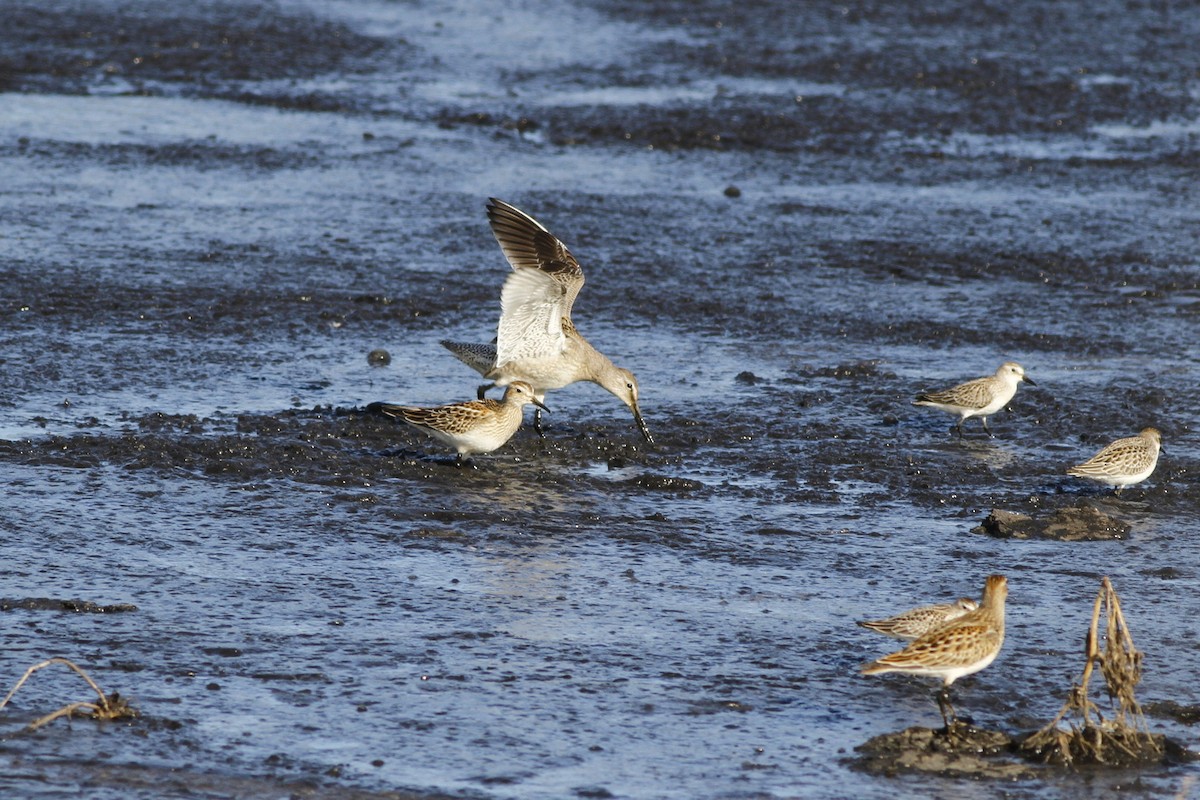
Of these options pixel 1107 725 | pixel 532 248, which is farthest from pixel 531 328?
pixel 1107 725

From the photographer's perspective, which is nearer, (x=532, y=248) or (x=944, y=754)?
(x=944, y=754)

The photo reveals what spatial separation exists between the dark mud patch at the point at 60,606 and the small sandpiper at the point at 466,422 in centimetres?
252

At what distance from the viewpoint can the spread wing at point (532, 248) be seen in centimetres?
1053

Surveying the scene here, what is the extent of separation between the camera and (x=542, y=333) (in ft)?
34.3

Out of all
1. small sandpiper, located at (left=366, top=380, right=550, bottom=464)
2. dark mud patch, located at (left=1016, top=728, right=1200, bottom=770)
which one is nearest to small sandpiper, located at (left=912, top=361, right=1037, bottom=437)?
small sandpiper, located at (left=366, top=380, right=550, bottom=464)

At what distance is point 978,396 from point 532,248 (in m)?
2.80

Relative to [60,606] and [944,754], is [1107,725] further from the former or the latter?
[60,606]

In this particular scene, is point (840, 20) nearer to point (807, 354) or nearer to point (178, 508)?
point (807, 354)

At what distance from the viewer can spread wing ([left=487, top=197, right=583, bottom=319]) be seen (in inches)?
415

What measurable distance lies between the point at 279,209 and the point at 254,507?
647 cm

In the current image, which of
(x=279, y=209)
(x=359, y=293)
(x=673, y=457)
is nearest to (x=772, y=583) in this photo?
(x=673, y=457)

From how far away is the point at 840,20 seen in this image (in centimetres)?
2322

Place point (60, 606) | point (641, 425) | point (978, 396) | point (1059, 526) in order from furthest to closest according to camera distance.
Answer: point (978, 396) → point (641, 425) → point (1059, 526) → point (60, 606)

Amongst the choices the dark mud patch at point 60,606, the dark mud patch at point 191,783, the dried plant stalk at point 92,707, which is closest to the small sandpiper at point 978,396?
the dark mud patch at point 60,606
